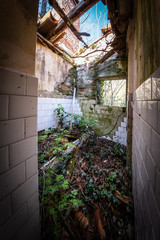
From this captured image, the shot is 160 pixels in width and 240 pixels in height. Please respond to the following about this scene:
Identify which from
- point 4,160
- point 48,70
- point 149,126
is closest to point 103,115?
point 48,70

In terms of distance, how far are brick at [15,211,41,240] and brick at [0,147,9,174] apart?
22.2 inches

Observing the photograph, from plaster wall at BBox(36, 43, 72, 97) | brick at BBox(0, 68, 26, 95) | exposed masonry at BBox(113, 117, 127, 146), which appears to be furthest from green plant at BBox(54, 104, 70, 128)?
brick at BBox(0, 68, 26, 95)

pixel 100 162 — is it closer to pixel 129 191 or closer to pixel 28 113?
pixel 129 191

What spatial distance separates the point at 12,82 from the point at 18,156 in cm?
52

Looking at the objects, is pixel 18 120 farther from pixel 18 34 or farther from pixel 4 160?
pixel 18 34

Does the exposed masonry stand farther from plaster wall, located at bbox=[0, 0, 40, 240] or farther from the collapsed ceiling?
plaster wall, located at bbox=[0, 0, 40, 240]

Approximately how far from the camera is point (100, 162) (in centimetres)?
264

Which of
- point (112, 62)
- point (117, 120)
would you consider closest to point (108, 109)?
point (117, 120)

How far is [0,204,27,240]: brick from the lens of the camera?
0.65 m

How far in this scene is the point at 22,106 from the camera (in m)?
0.74

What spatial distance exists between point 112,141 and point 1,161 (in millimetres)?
3655

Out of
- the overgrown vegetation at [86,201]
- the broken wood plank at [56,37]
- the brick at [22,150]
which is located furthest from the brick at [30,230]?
the broken wood plank at [56,37]

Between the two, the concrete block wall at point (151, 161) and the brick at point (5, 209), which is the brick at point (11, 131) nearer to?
Answer: the brick at point (5, 209)

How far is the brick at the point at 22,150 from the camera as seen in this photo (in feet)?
2.23
